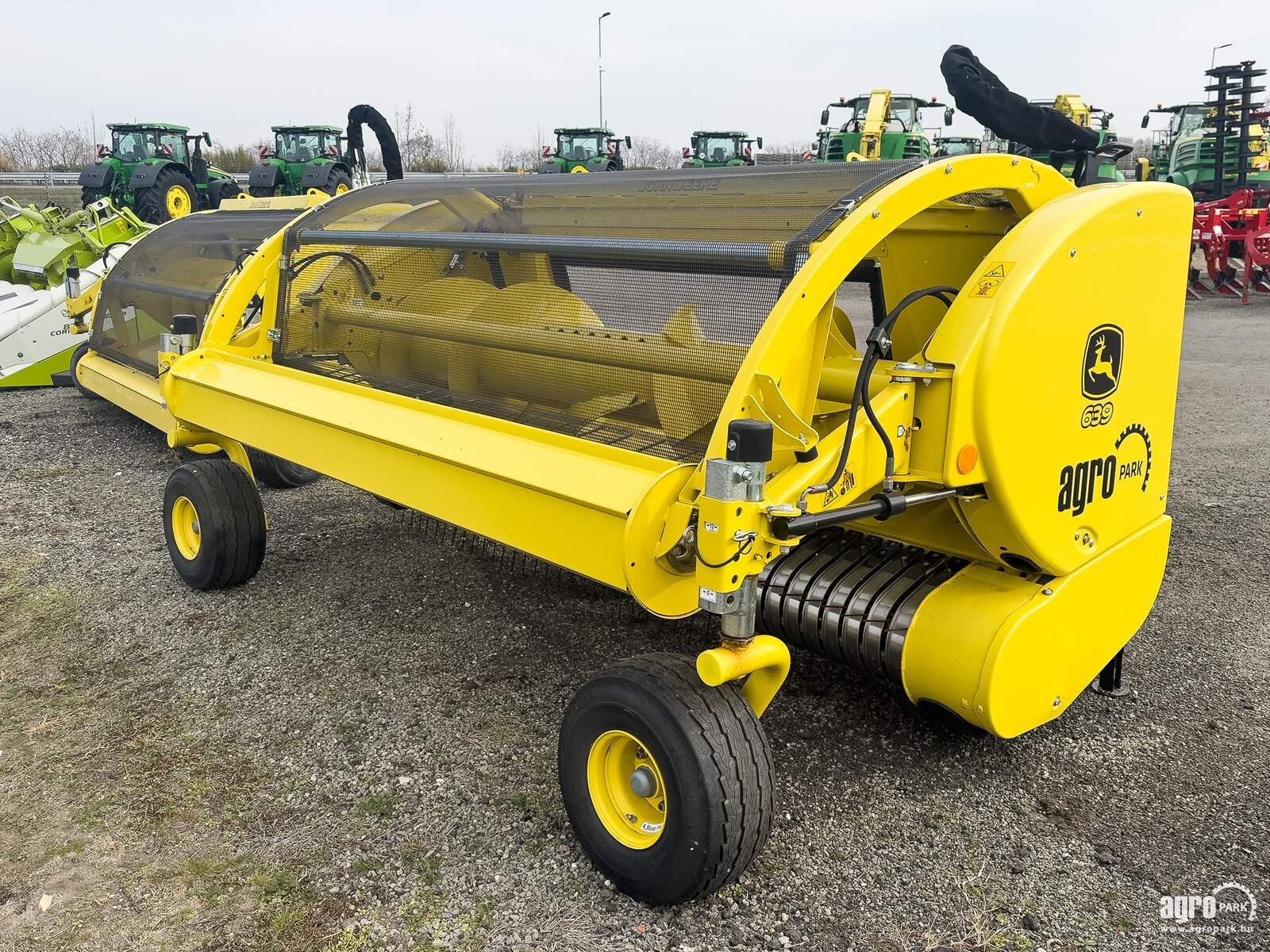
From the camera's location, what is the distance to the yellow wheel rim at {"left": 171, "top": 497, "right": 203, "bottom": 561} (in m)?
4.05

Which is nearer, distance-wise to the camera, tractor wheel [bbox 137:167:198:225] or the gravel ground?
the gravel ground

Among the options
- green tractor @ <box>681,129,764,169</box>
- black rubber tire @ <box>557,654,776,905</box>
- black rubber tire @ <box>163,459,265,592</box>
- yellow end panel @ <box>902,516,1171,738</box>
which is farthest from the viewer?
green tractor @ <box>681,129,764,169</box>

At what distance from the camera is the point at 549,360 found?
9.51 feet

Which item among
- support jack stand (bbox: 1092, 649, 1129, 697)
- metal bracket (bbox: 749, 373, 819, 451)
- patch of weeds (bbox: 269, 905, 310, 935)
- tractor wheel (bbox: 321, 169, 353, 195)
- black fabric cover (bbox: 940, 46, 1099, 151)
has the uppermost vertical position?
tractor wheel (bbox: 321, 169, 353, 195)

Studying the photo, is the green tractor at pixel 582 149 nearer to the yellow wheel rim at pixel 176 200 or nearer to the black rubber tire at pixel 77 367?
the yellow wheel rim at pixel 176 200

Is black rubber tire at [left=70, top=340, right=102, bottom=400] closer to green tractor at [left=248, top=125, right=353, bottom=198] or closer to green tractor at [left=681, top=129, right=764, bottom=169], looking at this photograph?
green tractor at [left=248, top=125, right=353, bottom=198]

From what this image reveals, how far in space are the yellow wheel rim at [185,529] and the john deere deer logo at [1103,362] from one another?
332cm

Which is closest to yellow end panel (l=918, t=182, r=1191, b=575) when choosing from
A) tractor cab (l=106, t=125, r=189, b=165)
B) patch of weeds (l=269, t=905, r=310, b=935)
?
patch of weeds (l=269, t=905, r=310, b=935)

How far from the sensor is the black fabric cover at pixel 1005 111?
286 centimetres

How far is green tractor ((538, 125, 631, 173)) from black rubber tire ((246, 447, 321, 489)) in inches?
609

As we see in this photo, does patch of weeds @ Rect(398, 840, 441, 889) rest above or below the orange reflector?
below

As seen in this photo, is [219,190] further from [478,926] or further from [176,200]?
[478,926]

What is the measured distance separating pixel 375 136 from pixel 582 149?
16051mm
